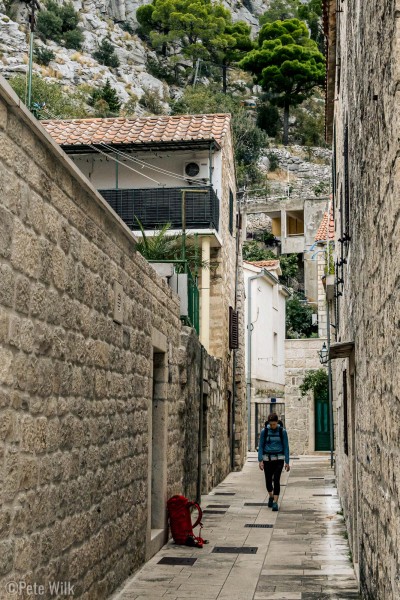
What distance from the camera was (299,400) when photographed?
27531mm

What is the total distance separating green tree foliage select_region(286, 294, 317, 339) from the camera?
122ft

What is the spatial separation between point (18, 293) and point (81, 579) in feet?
8.03

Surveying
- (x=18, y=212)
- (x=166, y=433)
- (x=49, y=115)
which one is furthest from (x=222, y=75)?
(x=18, y=212)

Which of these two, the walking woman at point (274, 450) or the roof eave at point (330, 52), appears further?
the walking woman at point (274, 450)

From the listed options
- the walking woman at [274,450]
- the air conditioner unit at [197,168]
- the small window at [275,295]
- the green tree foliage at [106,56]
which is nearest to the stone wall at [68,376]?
the walking woman at [274,450]

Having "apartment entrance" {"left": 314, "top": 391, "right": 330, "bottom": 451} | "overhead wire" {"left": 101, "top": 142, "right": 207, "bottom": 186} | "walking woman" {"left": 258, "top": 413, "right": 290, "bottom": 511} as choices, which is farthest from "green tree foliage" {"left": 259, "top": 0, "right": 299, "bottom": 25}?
"walking woman" {"left": 258, "top": 413, "right": 290, "bottom": 511}

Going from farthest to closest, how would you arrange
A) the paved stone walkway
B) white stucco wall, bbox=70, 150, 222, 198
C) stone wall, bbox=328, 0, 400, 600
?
white stucco wall, bbox=70, 150, 222, 198 < the paved stone walkway < stone wall, bbox=328, 0, 400, 600

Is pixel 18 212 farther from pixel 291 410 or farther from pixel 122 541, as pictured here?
pixel 291 410

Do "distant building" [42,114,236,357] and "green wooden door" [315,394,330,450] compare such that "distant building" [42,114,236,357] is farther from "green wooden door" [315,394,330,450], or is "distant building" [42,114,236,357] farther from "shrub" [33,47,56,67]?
"shrub" [33,47,56,67]

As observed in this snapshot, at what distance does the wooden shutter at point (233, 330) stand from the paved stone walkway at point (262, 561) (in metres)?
5.81

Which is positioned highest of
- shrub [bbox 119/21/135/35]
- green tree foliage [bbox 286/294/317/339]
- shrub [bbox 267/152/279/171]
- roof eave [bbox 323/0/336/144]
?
shrub [bbox 119/21/135/35]

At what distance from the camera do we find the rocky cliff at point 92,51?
5588cm

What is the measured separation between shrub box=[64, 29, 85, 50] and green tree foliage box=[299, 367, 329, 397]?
4458 cm

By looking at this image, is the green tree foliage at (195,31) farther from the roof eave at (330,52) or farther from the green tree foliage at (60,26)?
the roof eave at (330,52)
